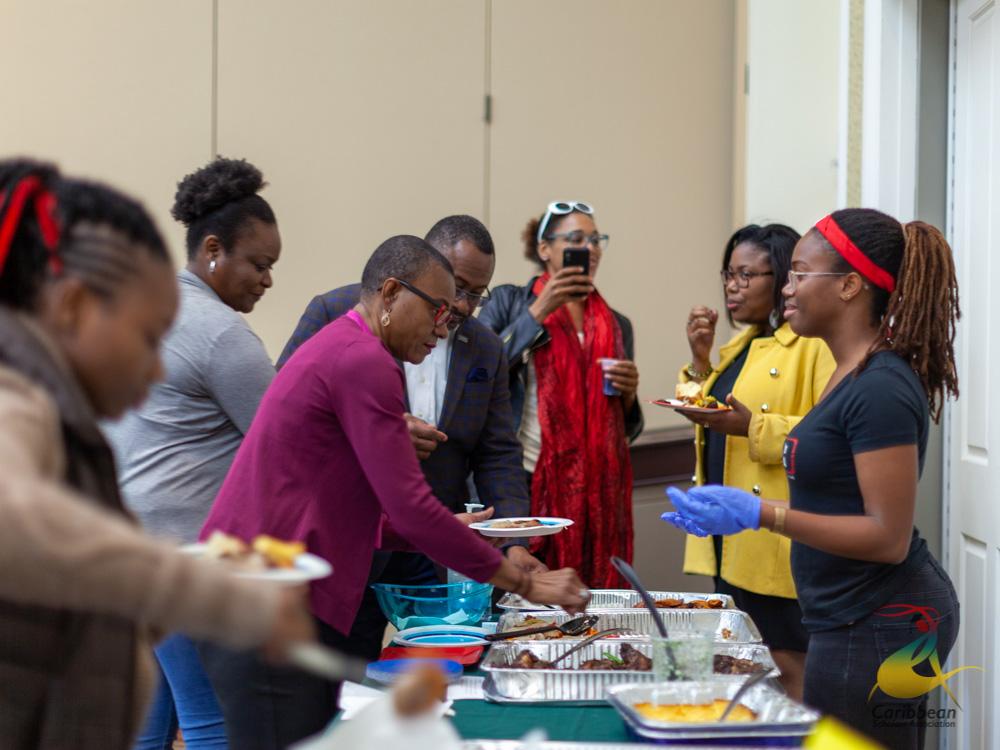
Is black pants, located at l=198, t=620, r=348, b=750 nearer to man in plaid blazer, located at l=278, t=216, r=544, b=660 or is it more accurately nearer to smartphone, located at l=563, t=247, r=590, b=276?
man in plaid blazer, located at l=278, t=216, r=544, b=660

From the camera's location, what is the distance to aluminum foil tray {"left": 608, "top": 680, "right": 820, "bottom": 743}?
1.52 metres

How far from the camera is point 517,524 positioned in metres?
2.33

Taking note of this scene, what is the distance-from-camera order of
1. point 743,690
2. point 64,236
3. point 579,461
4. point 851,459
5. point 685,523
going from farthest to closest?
1. point 579,461
2. point 685,523
3. point 851,459
4. point 743,690
5. point 64,236

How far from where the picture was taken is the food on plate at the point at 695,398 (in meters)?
3.01

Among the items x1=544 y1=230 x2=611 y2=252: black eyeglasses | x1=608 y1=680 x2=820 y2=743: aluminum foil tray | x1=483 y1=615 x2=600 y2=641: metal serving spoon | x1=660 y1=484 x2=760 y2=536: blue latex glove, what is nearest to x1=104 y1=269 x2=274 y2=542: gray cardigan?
x1=483 y1=615 x2=600 y2=641: metal serving spoon

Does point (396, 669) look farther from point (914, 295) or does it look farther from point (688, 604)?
point (914, 295)

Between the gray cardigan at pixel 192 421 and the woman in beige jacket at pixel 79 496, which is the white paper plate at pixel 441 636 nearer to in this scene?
the gray cardigan at pixel 192 421

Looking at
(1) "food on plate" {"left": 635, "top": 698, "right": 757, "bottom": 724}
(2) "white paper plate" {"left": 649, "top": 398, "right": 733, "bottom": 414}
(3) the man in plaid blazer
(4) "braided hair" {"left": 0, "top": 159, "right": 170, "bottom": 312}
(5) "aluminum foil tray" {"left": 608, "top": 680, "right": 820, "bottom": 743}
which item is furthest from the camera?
(2) "white paper plate" {"left": 649, "top": 398, "right": 733, "bottom": 414}

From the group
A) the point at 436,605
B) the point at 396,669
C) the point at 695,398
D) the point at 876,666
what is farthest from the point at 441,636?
the point at 695,398

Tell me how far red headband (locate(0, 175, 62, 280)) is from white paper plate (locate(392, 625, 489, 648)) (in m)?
1.27

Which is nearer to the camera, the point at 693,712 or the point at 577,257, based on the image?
the point at 693,712

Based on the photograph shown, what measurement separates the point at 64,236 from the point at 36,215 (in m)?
0.05

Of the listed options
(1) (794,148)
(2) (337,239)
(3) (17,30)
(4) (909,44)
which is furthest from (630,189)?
(3) (17,30)

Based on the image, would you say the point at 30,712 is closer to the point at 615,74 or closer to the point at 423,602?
the point at 423,602
